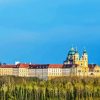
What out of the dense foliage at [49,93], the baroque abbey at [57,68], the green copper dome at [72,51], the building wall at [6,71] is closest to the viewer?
the dense foliage at [49,93]

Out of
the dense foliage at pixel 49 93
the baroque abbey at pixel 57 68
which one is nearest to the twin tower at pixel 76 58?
the baroque abbey at pixel 57 68

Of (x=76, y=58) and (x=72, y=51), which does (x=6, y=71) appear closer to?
(x=72, y=51)

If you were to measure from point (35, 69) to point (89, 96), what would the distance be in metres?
84.6

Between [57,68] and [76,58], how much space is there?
201 inches

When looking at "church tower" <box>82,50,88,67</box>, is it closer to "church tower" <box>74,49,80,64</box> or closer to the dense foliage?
"church tower" <box>74,49,80,64</box>

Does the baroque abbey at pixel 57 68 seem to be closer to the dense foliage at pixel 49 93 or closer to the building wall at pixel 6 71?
the building wall at pixel 6 71

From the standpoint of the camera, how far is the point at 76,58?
156m

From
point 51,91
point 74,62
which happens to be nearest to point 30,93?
point 51,91

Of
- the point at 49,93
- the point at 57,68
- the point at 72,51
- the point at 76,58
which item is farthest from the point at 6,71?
the point at 49,93

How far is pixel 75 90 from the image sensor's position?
78.5m

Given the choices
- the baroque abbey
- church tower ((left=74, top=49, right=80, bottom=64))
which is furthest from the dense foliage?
church tower ((left=74, top=49, right=80, bottom=64))

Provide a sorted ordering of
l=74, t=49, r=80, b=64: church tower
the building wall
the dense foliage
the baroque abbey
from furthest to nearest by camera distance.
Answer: the building wall → l=74, t=49, r=80, b=64: church tower → the baroque abbey → the dense foliage

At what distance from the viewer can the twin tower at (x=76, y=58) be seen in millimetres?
154750

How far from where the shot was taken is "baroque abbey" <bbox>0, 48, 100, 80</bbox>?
A: 152500 millimetres
